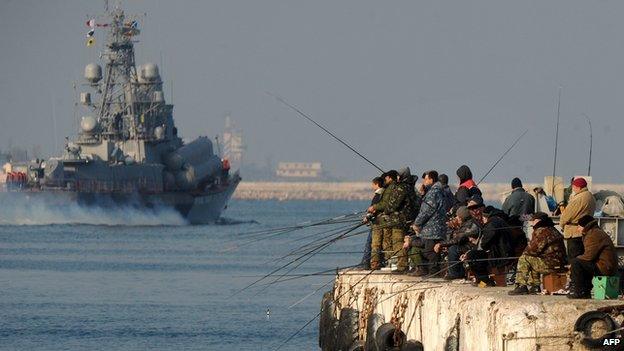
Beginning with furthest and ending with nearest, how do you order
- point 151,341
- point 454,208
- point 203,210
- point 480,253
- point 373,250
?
1. point 203,210
2. point 151,341
3. point 373,250
4. point 454,208
5. point 480,253

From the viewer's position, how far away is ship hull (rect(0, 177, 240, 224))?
4427 inches

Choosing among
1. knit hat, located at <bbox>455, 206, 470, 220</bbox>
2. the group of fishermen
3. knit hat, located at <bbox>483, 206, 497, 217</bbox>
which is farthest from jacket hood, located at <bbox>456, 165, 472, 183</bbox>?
knit hat, located at <bbox>483, 206, 497, 217</bbox>

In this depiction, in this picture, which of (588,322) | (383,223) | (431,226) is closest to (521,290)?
(588,322)

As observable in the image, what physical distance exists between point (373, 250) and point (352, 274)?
0.96m

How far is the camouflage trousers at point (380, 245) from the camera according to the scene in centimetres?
2012

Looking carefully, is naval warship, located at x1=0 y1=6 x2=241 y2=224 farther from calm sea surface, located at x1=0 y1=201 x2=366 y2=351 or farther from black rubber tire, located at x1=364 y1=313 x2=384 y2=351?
black rubber tire, located at x1=364 y1=313 x2=384 y2=351

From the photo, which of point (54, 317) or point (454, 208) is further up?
point (454, 208)

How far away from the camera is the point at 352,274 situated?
69.6ft

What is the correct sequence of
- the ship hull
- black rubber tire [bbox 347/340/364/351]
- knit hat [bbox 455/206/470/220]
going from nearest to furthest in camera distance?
knit hat [bbox 455/206/470/220] < black rubber tire [bbox 347/340/364/351] < the ship hull

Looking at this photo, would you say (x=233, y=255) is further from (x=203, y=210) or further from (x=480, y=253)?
(x=203, y=210)

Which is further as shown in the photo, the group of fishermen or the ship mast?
the ship mast

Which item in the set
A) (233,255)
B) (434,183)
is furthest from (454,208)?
(233,255)

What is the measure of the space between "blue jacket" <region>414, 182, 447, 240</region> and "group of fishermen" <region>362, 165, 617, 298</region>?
0.04 ft

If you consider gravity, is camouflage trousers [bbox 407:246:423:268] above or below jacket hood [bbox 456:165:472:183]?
below
